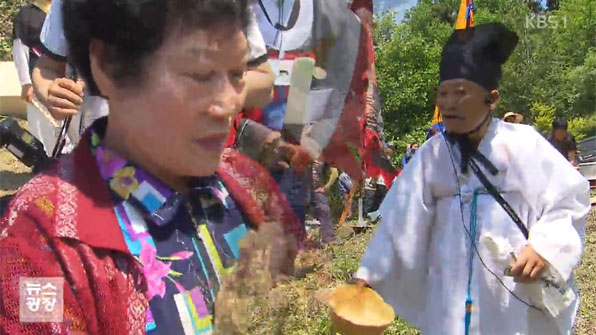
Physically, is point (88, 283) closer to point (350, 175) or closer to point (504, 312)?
point (350, 175)

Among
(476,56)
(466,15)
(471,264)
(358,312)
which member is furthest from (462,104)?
(358,312)

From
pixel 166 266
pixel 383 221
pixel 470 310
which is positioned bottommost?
pixel 470 310

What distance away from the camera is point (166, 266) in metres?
0.97

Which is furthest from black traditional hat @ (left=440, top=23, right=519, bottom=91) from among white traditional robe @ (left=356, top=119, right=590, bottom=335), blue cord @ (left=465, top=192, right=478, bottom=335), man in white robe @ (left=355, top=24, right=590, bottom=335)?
blue cord @ (left=465, top=192, right=478, bottom=335)

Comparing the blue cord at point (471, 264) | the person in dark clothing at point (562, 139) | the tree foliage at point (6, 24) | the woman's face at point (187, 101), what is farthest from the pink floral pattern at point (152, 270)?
the person in dark clothing at point (562, 139)

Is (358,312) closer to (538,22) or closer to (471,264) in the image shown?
(471,264)

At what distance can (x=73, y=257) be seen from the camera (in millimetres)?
895

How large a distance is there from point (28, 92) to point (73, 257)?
445 millimetres

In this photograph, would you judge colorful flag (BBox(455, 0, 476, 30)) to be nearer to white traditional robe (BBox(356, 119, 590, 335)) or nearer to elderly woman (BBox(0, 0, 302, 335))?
white traditional robe (BBox(356, 119, 590, 335))

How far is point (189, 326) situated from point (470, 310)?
1.40 metres

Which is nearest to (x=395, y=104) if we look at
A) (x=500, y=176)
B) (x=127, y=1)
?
(x=500, y=176)

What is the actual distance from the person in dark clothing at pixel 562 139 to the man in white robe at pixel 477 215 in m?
0.95

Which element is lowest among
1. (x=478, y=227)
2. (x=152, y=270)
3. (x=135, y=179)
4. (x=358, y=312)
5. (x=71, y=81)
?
(x=358, y=312)

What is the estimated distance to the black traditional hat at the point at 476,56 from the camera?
80.0 inches
